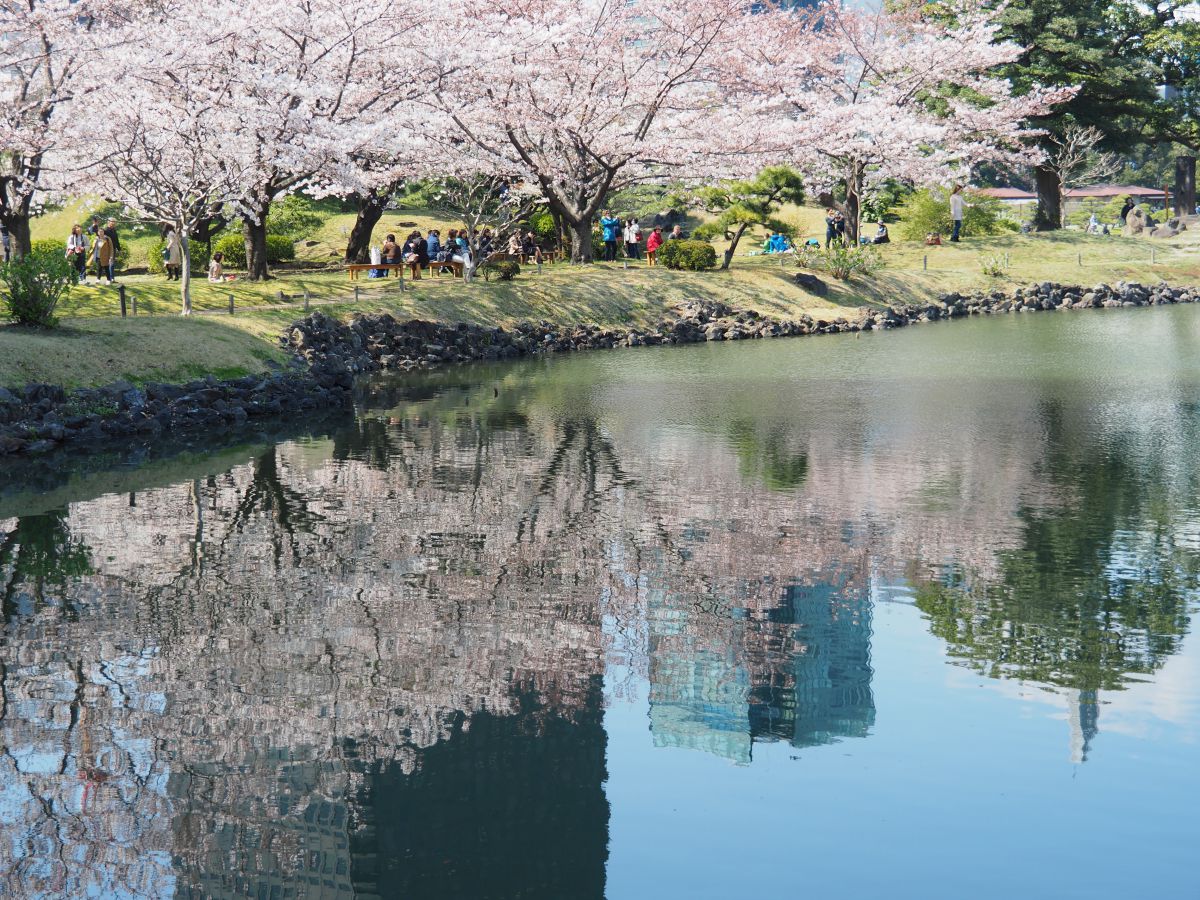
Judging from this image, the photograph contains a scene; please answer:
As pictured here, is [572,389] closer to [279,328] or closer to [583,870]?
[279,328]

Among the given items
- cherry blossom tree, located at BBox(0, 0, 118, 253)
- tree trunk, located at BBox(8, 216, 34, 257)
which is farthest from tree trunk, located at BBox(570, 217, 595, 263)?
tree trunk, located at BBox(8, 216, 34, 257)

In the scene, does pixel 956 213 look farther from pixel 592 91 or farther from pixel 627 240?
pixel 592 91

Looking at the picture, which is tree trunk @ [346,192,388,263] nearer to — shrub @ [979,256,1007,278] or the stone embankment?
the stone embankment

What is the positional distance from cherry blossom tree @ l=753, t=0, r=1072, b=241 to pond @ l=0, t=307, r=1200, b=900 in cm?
2946

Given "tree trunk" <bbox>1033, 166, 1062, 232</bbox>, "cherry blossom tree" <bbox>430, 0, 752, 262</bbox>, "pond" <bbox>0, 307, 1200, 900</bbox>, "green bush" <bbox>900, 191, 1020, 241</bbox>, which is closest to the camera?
"pond" <bbox>0, 307, 1200, 900</bbox>

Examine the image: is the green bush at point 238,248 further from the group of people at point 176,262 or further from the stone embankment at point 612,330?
the stone embankment at point 612,330

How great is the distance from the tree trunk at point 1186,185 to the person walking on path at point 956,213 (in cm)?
2213

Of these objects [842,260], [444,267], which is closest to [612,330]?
[444,267]

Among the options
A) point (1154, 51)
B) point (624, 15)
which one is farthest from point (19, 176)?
point (1154, 51)

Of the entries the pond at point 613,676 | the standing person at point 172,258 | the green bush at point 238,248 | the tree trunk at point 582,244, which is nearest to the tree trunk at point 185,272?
the standing person at point 172,258

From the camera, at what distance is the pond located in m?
7.29

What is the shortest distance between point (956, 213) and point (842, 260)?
27.2ft

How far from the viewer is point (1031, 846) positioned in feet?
23.7

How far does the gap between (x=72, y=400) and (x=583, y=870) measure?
18.8 meters
